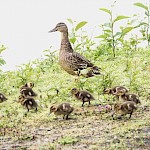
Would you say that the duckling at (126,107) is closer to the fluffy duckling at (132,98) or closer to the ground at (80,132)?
the ground at (80,132)

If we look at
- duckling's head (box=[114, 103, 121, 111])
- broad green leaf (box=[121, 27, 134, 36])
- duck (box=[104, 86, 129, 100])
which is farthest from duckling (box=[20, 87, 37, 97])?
broad green leaf (box=[121, 27, 134, 36])

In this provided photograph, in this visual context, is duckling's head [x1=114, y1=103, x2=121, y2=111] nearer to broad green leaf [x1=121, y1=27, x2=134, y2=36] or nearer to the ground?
the ground

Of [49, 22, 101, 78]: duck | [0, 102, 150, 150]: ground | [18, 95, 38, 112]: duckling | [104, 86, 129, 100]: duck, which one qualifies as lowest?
[0, 102, 150, 150]: ground

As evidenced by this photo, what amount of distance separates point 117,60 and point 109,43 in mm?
697

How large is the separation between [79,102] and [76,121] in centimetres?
90

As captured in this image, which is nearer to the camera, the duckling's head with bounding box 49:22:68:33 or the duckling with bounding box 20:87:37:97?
the duckling with bounding box 20:87:37:97

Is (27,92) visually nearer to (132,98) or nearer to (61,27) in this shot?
(132,98)

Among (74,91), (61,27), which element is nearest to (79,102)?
(74,91)

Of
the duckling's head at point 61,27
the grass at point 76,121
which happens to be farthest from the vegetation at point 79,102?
the duckling's head at point 61,27

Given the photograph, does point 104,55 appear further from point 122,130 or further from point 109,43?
point 122,130

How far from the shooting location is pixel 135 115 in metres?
7.39

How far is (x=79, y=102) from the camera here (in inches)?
322

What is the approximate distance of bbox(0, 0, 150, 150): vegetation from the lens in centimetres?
658

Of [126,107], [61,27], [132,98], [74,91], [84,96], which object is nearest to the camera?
[126,107]
